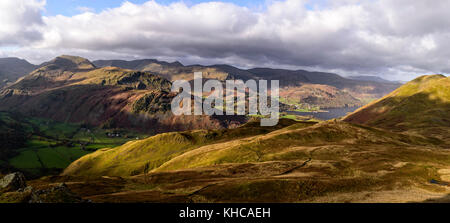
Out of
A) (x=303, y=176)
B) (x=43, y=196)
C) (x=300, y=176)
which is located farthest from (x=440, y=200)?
(x=43, y=196)

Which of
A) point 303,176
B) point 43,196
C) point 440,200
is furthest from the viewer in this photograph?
point 303,176

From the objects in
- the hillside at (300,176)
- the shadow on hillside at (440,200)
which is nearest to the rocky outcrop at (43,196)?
the hillside at (300,176)

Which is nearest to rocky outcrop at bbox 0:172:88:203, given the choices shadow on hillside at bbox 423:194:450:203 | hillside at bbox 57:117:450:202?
hillside at bbox 57:117:450:202

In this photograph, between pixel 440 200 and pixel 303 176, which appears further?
pixel 303 176

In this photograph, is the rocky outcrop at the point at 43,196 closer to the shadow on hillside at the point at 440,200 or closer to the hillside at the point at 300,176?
the hillside at the point at 300,176

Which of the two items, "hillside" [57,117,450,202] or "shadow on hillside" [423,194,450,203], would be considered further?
"hillside" [57,117,450,202]

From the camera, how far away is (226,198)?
5062 centimetres

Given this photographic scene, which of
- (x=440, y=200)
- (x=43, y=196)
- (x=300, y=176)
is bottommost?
(x=300, y=176)

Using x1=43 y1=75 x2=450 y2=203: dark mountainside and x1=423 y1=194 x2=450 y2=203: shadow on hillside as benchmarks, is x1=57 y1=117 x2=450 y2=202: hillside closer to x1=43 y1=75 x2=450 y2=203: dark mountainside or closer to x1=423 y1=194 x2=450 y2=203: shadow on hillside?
x1=43 y1=75 x2=450 y2=203: dark mountainside

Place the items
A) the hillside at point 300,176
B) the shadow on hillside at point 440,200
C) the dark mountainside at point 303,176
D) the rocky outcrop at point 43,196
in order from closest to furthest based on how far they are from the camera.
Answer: the rocky outcrop at point 43,196 → the shadow on hillside at point 440,200 → the dark mountainside at point 303,176 → the hillside at point 300,176

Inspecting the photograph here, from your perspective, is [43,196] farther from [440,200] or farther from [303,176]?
[440,200]

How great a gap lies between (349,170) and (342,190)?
2703 cm
